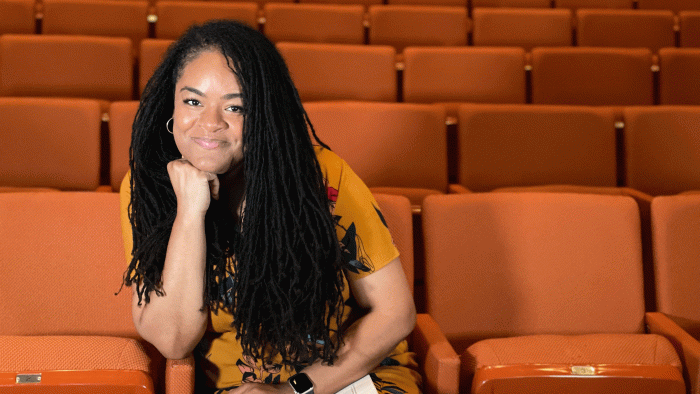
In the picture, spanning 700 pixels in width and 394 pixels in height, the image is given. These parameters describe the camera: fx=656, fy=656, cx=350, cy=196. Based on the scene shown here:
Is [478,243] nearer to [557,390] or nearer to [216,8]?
[557,390]

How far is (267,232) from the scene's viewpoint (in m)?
0.42

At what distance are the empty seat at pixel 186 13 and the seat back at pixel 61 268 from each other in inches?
26.8

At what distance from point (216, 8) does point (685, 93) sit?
0.79 m

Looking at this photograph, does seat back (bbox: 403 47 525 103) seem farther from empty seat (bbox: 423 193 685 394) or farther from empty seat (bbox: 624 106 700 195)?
empty seat (bbox: 423 193 685 394)

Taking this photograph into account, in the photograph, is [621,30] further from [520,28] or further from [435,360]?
[435,360]

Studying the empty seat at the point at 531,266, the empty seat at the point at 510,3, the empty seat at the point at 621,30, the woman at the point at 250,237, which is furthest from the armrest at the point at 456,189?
the empty seat at the point at 510,3

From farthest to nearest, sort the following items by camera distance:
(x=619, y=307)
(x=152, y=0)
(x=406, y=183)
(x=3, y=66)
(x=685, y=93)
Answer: (x=152, y=0), (x=685, y=93), (x=3, y=66), (x=406, y=183), (x=619, y=307)

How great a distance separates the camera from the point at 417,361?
50 centimetres

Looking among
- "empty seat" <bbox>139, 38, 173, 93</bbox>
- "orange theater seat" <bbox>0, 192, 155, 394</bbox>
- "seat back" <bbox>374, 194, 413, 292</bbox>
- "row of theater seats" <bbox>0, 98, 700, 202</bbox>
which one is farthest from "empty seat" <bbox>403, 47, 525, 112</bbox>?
"orange theater seat" <bbox>0, 192, 155, 394</bbox>

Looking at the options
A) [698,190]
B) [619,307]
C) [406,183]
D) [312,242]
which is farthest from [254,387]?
[698,190]

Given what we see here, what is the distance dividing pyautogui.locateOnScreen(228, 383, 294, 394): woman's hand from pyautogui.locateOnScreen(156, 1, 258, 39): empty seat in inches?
32.7

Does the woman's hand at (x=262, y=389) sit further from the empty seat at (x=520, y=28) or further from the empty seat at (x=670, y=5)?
the empty seat at (x=670, y=5)

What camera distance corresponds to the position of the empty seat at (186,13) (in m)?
1.13

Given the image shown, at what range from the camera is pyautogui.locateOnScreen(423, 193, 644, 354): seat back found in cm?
55
